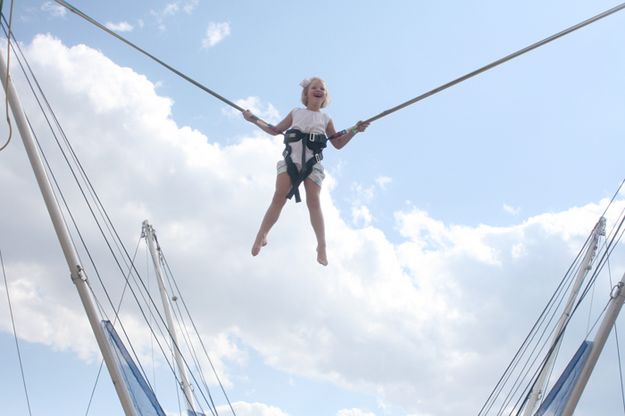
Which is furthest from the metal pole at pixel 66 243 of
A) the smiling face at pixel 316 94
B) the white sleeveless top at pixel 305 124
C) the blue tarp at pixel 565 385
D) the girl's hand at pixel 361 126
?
the blue tarp at pixel 565 385

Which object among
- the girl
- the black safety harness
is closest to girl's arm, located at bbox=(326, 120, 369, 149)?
the girl

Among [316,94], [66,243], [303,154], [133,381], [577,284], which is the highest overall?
[577,284]

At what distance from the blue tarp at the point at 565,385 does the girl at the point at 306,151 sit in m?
2.42

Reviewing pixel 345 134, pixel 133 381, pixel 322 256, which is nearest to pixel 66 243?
pixel 133 381

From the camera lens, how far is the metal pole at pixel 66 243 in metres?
6.39

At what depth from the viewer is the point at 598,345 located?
6699mm

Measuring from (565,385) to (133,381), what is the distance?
11.6ft

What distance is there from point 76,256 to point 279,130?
2.35 metres

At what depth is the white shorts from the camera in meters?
7.78

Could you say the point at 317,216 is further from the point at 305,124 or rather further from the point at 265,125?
the point at 265,125

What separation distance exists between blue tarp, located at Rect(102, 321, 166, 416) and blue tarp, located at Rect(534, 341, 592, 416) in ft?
10.4

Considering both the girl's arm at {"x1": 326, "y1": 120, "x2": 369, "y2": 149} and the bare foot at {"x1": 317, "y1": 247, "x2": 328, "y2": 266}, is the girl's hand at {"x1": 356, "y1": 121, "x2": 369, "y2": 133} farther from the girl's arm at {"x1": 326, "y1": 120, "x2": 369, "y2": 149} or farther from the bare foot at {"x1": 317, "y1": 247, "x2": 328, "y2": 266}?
the bare foot at {"x1": 317, "y1": 247, "x2": 328, "y2": 266}

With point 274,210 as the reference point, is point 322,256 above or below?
below

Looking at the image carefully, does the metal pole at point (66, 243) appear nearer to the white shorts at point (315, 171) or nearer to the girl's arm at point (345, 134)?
the white shorts at point (315, 171)
